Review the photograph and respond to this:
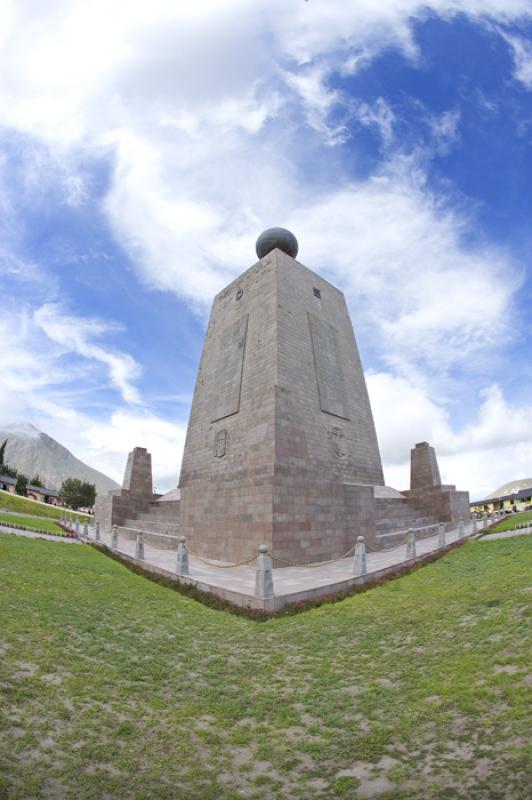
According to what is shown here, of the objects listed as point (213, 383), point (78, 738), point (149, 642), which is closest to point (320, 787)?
point (78, 738)

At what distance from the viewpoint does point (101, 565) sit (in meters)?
12.5

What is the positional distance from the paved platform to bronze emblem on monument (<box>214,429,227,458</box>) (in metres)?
4.13

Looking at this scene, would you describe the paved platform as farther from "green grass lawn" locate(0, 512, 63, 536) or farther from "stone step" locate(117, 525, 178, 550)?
"green grass lawn" locate(0, 512, 63, 536)

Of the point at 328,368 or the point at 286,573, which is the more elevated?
the point at 328,368

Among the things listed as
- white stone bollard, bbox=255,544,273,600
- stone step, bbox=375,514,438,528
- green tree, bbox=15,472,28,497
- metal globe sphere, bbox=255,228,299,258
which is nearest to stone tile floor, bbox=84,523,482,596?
white stone bollard, bbox=255,544,273,600

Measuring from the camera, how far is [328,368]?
1883cm

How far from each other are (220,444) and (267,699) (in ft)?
41.7

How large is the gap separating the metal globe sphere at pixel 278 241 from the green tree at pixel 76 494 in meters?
39.8

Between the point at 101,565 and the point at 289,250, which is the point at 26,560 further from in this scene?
the point at 289,250

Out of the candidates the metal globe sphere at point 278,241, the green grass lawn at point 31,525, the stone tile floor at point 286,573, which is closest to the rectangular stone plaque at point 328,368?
the metal globe sphere at point 278,241

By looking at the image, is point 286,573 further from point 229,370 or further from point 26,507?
point 26,507

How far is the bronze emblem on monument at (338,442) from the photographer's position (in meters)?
17.6

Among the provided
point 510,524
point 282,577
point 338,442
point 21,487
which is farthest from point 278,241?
point 21,487

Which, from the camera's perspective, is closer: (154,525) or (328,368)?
(328,368)
